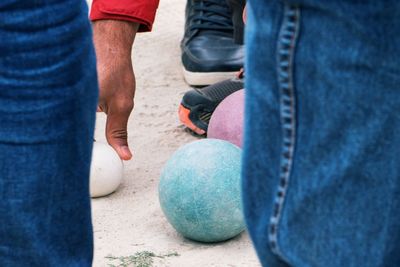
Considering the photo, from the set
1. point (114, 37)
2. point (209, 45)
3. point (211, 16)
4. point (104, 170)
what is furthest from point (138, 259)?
point (211, 16)

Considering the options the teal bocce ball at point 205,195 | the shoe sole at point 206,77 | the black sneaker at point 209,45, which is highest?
the teal bocce ball at point 205,195

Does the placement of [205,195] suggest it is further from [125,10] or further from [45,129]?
[45,129]

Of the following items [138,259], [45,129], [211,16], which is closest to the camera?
[45,129]

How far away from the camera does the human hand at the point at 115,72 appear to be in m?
3.08

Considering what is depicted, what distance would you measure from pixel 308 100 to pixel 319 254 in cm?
21

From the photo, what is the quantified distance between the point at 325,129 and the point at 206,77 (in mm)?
3070

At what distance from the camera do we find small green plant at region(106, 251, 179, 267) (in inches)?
98.3

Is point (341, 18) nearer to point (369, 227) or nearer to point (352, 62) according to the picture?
point (352, 62)

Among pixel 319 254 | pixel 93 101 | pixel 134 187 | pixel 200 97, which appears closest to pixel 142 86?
pixel 200 97

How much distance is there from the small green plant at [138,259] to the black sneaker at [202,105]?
102 cm

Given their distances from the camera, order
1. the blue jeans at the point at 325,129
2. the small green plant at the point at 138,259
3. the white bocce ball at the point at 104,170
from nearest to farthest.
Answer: the blue jeans at the point at 325,129 < the small green plant at the point at 138,259 < the white bocce ball at the point at 104,170

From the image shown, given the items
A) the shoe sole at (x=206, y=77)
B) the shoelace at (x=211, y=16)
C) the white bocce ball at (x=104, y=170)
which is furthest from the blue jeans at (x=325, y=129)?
the shoelace at (x=211, y=16)

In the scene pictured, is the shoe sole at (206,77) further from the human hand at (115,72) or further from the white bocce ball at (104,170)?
the white bocce ball at (104,170)

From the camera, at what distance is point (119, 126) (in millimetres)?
3188
